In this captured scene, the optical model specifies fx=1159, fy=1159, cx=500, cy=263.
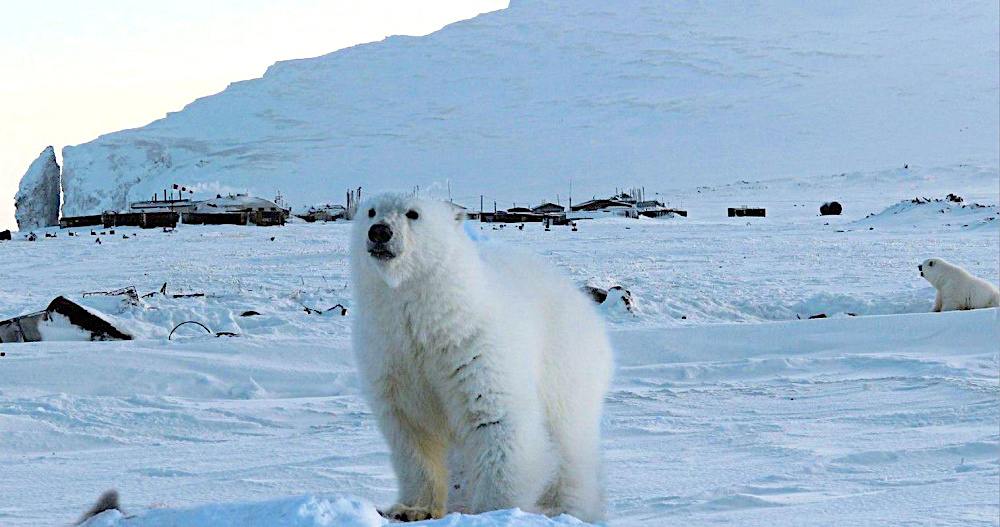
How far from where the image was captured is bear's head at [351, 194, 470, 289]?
3.72 m

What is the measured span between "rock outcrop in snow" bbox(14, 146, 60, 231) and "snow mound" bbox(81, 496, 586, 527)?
8092 centimetres

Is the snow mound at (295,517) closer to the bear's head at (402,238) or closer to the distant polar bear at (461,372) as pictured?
the distant polar bear at (461,372)

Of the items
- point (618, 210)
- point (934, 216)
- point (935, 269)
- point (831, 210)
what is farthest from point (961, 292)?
point (831, 210)

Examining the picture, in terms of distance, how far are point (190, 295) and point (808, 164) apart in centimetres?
6939

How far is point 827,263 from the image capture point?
17.9m

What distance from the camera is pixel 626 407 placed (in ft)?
22.7

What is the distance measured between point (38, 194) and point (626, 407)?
264ft

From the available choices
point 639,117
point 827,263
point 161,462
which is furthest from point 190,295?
point 639,117

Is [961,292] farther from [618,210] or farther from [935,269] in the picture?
[618,210]

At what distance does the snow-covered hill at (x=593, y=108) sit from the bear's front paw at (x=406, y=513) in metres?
67.5

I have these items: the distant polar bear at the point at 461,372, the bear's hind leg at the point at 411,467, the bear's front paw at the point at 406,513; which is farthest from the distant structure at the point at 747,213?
the bear's front paw at the point at 406,513

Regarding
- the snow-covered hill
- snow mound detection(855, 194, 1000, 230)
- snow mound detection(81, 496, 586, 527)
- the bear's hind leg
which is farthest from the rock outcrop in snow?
snow mound detection(81, 496, 586, 527)

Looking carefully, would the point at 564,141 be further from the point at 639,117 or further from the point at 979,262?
the point at 979,262

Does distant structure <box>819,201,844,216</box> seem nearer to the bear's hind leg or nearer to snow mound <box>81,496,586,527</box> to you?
the bear's hind leg
